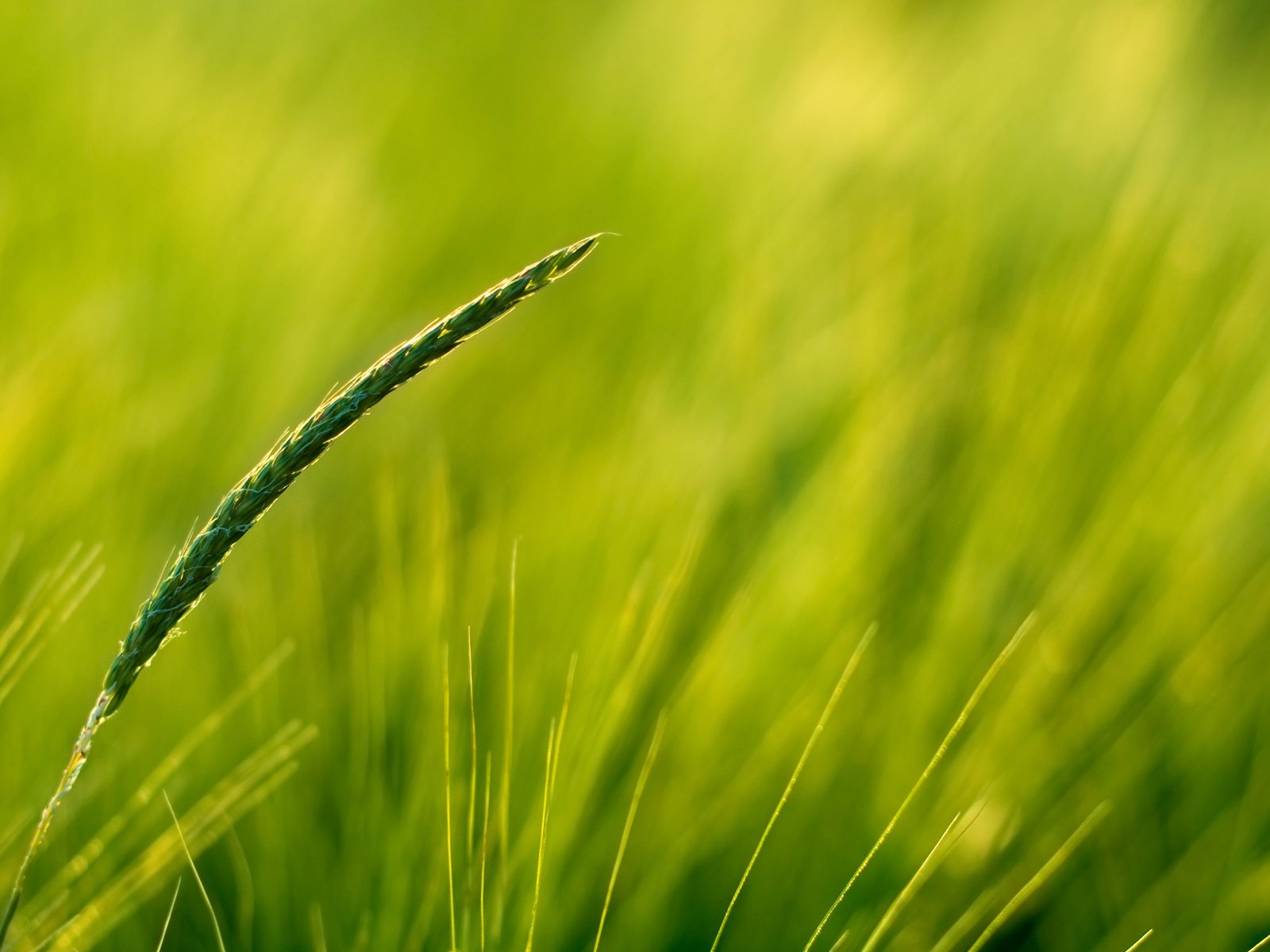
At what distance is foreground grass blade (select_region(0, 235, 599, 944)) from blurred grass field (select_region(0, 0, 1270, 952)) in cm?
15

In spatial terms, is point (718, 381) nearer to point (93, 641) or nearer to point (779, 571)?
point (779, 571)

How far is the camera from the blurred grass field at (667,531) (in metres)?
0.51

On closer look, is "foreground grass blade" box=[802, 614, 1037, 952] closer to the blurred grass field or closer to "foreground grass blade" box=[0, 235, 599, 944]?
the blurred grass field

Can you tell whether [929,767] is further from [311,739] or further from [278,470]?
[311,739]

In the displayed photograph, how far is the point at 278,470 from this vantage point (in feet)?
0.82

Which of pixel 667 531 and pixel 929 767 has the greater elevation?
pixel 667 531

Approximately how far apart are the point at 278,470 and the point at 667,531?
36 centimetres

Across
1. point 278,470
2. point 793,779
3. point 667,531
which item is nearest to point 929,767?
point 793,779

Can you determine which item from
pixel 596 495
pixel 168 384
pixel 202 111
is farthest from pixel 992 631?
pixel 202 111

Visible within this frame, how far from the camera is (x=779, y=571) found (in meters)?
0.59

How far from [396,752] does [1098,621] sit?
359mm

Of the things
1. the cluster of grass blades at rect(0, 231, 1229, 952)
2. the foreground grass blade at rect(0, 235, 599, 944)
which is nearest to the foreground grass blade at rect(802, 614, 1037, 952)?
the cluster of grass blades at rect(0, 231, 1229, 952)

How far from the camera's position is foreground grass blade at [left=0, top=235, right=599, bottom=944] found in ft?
0.78

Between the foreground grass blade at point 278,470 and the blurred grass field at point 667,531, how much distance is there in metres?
A: 0.15
